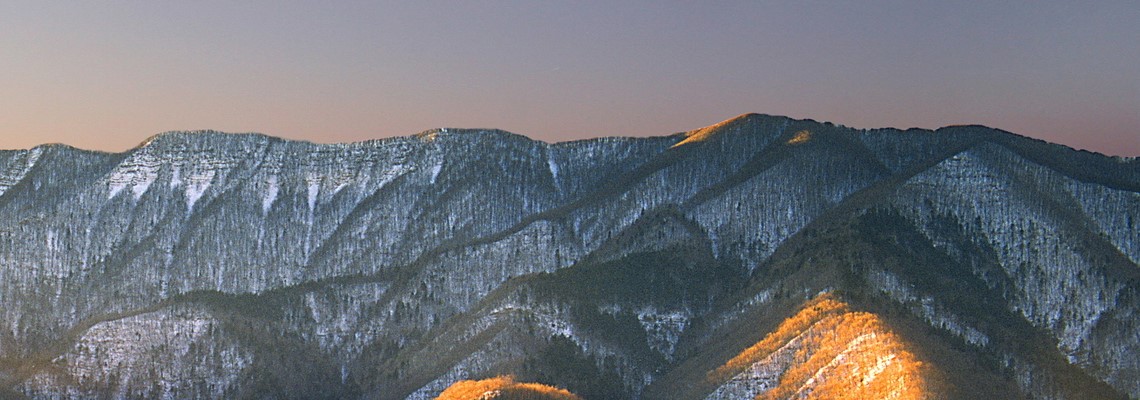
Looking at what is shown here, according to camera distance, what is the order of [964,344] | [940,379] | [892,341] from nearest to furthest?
[940,379] < [892,341] < [964,344]

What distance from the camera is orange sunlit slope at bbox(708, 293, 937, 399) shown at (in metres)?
176

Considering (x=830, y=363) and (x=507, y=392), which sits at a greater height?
(x=830, y=363)

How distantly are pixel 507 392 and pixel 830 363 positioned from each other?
28.3m

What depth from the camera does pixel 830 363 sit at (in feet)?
610

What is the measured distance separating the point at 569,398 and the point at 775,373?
1828 cm

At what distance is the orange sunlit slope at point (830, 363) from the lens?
17625 centimetres

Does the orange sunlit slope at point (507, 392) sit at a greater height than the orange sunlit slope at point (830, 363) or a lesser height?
lesser

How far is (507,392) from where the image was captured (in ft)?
632

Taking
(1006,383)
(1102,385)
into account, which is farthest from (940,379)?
(1102,385)

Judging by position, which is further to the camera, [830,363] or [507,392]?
[507,392]

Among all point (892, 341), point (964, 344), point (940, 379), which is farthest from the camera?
point (964, 344)

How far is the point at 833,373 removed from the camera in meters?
184

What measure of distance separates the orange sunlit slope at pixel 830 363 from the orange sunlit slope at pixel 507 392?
14.4 metres

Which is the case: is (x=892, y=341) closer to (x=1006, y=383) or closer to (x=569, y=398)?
(x=1006, y=383)
